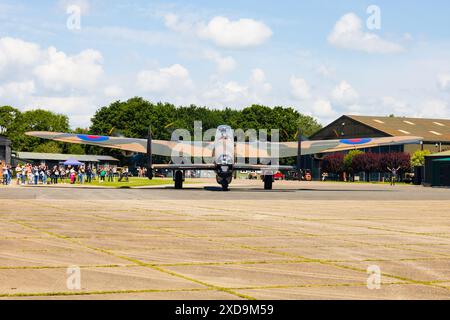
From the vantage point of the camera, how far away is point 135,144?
51844 mm

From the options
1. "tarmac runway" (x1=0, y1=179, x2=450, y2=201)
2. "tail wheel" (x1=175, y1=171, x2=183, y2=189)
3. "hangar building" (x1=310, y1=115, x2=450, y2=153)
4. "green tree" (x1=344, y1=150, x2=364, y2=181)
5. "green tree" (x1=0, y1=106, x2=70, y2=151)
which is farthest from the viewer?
"green tree" (x1=0, y1=106, x2=70, y2=151)

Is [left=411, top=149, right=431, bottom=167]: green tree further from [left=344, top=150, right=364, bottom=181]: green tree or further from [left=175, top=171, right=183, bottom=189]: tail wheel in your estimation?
[left=175, top=171, right=183, bottom=189]: tail wheel

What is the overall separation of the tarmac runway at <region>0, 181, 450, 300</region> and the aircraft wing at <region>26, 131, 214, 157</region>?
26779 millimetres

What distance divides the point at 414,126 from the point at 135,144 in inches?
3385

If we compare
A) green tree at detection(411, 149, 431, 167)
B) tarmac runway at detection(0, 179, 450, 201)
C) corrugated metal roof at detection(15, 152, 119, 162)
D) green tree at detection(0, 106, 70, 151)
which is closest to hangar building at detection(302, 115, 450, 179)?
green tree at detection(411, 149, 431, 167)

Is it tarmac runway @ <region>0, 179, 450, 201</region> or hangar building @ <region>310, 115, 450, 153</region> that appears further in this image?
hangar building @ <region>310, 115, 450, 153</region>

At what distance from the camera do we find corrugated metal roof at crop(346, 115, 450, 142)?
383 feet

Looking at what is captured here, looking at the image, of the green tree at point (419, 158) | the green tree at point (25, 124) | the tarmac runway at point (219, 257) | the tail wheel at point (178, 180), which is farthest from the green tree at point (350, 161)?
the tarmac runway at point (219, 257)

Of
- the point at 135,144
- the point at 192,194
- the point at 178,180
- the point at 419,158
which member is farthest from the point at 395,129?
the point at 192,194

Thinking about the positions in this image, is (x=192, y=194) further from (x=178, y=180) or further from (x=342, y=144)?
(x=342, y=144)

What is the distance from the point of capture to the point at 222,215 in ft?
74.1
